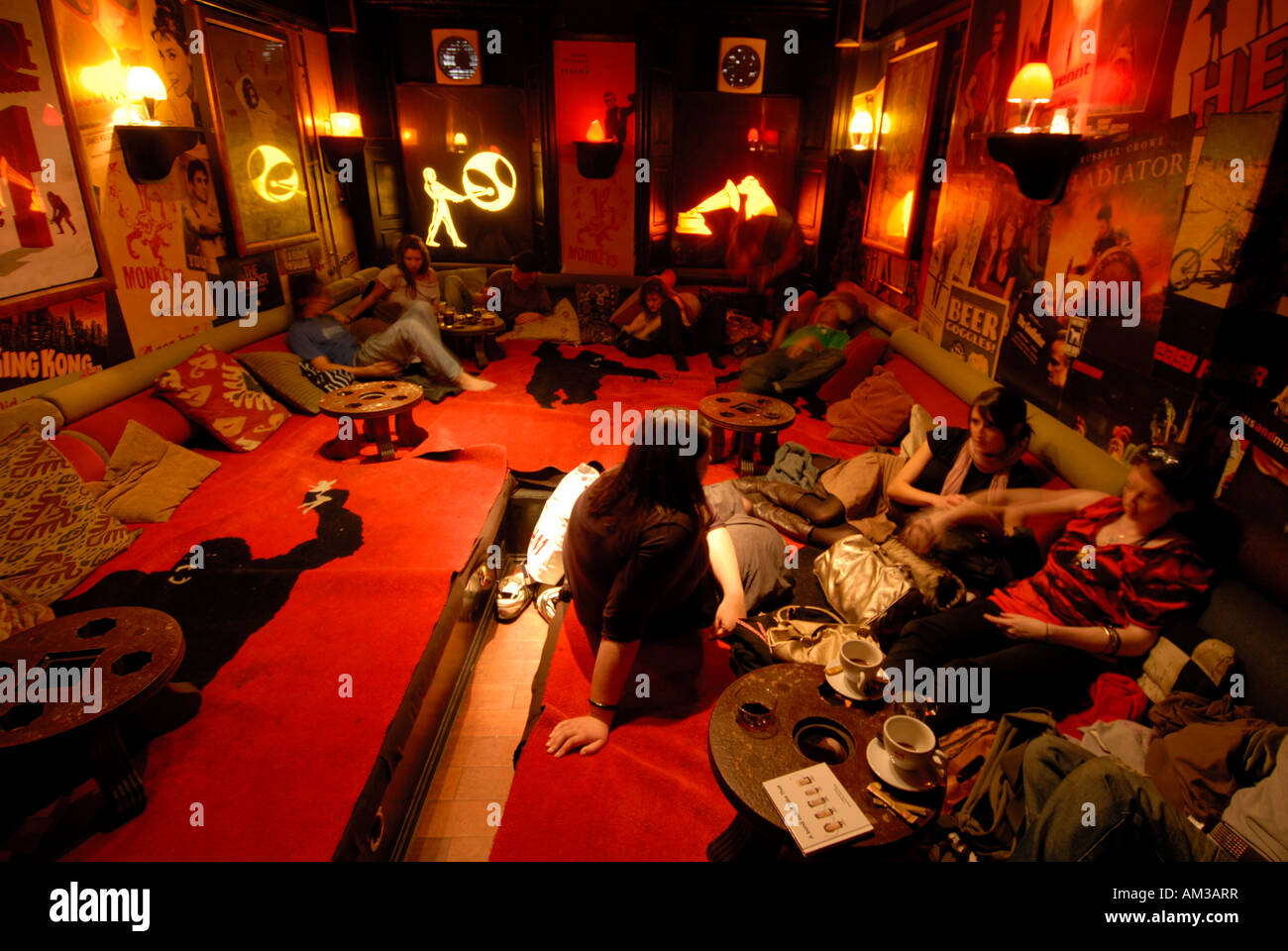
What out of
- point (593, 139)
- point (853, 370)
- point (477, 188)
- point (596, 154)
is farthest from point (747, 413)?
point (477, 188)

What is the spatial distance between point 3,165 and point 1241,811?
5036 millimetres

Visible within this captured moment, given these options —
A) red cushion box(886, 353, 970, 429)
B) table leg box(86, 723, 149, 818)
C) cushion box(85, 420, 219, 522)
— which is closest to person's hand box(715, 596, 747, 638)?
table leg box(86, 723, 149, 818)

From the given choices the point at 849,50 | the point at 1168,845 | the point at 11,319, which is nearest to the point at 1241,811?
the point at 1168,845

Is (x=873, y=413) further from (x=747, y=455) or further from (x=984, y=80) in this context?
(x=984, y=80)

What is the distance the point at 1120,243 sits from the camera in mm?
2785

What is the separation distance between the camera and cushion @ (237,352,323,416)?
4.38 m

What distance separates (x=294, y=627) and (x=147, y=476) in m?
1.53

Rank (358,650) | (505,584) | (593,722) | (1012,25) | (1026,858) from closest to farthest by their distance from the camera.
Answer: (1026,858), (593,722), (358,650), (505,584), (1012,25)

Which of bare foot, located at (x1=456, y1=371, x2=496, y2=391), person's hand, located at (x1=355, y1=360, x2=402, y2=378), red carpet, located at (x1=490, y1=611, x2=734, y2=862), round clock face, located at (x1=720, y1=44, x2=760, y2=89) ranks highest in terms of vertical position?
round clock face, located at (x1=720, y1=44, x2=760, y2=89)

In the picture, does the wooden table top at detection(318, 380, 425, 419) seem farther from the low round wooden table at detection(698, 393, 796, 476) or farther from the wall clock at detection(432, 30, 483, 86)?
the wall clock at detection(432, 30, 483, 86)

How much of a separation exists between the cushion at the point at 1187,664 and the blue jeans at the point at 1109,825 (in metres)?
0.58
